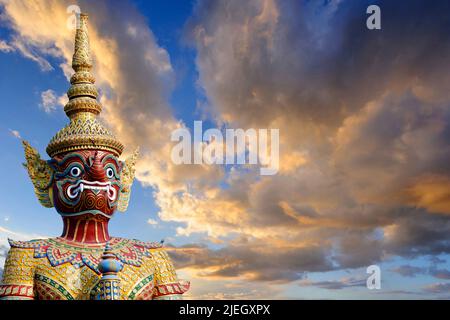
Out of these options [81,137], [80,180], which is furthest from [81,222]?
[81,137]

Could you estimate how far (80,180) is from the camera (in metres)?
14.4

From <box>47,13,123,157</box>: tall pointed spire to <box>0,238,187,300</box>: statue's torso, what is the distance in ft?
7.51

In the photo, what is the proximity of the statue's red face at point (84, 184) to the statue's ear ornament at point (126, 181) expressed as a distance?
39.8 inches

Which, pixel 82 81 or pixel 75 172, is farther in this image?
pixel 82 81

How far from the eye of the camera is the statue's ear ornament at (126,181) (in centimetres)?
1591

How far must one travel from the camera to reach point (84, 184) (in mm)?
14383

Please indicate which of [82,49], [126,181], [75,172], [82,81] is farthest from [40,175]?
[82,49]

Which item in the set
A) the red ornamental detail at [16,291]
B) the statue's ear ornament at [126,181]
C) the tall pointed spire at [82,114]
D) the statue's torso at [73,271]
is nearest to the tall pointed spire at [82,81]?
the tall pointed spire at [82,114]

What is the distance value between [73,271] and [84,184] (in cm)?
202

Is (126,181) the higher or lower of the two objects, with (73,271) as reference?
higher

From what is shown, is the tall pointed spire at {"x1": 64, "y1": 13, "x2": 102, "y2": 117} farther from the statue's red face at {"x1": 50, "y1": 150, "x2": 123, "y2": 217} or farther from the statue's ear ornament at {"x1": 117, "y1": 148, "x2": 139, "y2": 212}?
the statue's ear ornament at {"x1": 117, "y1": 148, "x2": 139, "y2": 212}

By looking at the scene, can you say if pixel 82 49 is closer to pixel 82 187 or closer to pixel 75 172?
pixel 75 172
